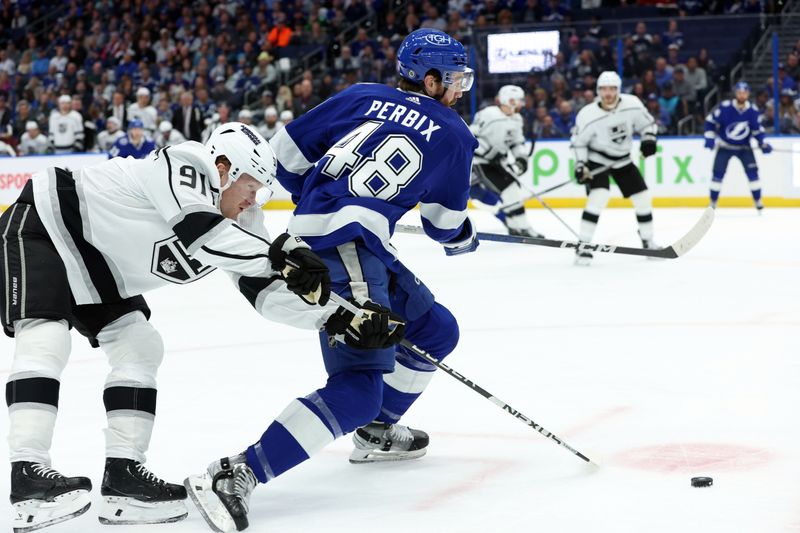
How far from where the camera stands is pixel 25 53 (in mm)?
15766

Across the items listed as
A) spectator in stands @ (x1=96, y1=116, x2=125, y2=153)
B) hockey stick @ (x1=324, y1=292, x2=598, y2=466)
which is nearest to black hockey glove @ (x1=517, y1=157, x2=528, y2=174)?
spectator in stands @ (x1=96, y1=116, x2=125, y2=153)

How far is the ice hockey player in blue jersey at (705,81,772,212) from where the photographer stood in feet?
33.4

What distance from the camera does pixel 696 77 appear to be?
11336 millimetres

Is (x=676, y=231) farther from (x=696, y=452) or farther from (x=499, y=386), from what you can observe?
(x=696, y=452)

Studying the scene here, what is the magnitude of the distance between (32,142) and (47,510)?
1162 cm

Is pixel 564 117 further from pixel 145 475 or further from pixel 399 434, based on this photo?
pixel 145 475

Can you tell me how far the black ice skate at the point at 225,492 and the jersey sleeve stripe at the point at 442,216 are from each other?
0.78 meters

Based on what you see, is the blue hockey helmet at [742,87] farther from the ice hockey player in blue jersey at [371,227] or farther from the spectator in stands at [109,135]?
the ice hockey player in blue jersey at [371,227]

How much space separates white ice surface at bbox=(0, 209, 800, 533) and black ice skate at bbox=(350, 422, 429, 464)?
0.04 meters

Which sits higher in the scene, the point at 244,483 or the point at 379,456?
the point at 244,483

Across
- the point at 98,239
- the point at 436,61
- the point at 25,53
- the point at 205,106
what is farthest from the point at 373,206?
the point at 25,53

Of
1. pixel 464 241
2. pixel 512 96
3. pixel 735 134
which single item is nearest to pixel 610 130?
pixel 512 96

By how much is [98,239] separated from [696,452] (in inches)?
63.6

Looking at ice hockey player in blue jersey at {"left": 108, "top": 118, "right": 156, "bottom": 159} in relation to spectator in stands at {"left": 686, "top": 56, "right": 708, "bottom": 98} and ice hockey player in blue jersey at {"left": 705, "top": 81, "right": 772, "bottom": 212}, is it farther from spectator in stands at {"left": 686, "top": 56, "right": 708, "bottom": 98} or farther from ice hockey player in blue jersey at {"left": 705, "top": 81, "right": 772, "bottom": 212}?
spectator in stands at {"left": 686, "top": 56, "right": 708, "bottom": 98}
